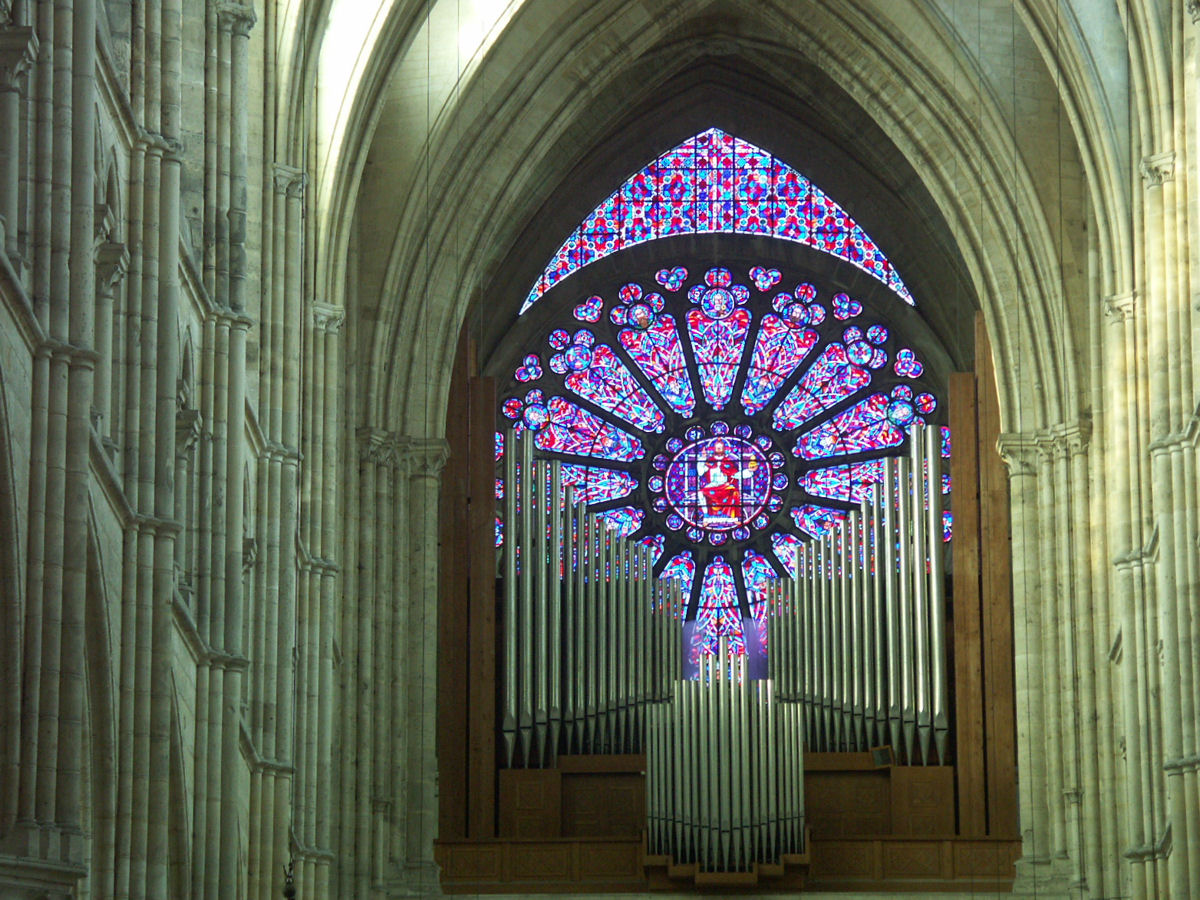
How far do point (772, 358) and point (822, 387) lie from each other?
0.74m

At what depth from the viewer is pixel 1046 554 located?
27.2 m

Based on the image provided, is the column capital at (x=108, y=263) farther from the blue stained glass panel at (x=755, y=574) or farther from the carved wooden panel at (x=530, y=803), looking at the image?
the blue stained glass panel at (x=755, y=574)

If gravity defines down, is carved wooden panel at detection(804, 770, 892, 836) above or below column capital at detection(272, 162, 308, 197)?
below

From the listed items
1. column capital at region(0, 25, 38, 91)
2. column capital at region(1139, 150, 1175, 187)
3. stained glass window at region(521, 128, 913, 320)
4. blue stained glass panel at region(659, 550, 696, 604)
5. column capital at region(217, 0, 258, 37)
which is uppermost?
stained glass window at region(521, 128, 913, 320)

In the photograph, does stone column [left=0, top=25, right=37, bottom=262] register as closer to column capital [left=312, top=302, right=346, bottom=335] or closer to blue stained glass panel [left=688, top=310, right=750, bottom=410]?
column capital [left=312, top=302, right=346, bottom=335]

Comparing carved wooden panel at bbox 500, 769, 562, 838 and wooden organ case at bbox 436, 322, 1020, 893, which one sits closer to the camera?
wooden organ case at bbox 436, 322, 1020, 893

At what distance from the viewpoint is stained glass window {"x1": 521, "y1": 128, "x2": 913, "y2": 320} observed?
3259 cm

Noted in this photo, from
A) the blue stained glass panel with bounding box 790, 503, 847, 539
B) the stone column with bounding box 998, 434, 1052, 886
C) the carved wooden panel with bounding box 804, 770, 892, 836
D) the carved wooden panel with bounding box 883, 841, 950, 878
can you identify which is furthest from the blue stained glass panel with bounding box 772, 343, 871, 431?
the carved wooden panel with bounding box 883, 841, 950, 878

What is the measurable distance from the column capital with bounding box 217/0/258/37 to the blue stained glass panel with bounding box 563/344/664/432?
12.6 metres

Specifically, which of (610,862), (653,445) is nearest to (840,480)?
(653,445)

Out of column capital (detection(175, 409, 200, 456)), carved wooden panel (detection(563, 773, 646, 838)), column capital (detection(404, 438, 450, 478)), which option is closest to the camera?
column capital (detection(175, 409, 200, 456))

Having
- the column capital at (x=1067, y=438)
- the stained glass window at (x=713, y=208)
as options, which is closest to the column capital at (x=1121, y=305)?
the column capital at (x=1067, y=438)

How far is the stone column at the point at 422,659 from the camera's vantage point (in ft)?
88.6

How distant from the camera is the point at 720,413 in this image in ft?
106
